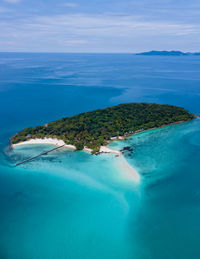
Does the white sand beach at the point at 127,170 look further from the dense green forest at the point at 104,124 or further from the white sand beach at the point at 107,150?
the dense green forest at the point at 104,124

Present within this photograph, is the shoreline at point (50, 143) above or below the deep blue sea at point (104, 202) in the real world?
above

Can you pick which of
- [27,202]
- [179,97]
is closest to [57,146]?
[27,202]

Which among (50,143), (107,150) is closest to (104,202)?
(107,150)

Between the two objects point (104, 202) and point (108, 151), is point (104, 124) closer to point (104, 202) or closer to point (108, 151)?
point (108, 151)

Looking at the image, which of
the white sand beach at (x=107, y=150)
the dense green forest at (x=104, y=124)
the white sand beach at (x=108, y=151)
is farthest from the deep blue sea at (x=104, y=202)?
the dense green forest at (x=104, y=124)

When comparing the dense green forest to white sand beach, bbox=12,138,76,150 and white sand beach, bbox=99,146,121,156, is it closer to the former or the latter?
white sand beach, bbox=12,138,76,150

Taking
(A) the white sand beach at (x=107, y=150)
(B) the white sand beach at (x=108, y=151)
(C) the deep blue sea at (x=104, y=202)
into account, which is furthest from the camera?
(A) the white sand beach at (x=107, y=150)

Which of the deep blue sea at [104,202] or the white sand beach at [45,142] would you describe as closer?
the deep blue sea at [104,202]

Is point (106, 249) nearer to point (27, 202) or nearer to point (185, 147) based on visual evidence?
point (27, 202)

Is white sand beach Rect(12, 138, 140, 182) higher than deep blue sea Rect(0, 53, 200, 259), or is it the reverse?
white sand beach Rect(12, 138, 140, 182)

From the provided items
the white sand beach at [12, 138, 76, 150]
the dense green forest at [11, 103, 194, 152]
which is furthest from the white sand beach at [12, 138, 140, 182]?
the dense green forest at [11, 103, 194, 152]
